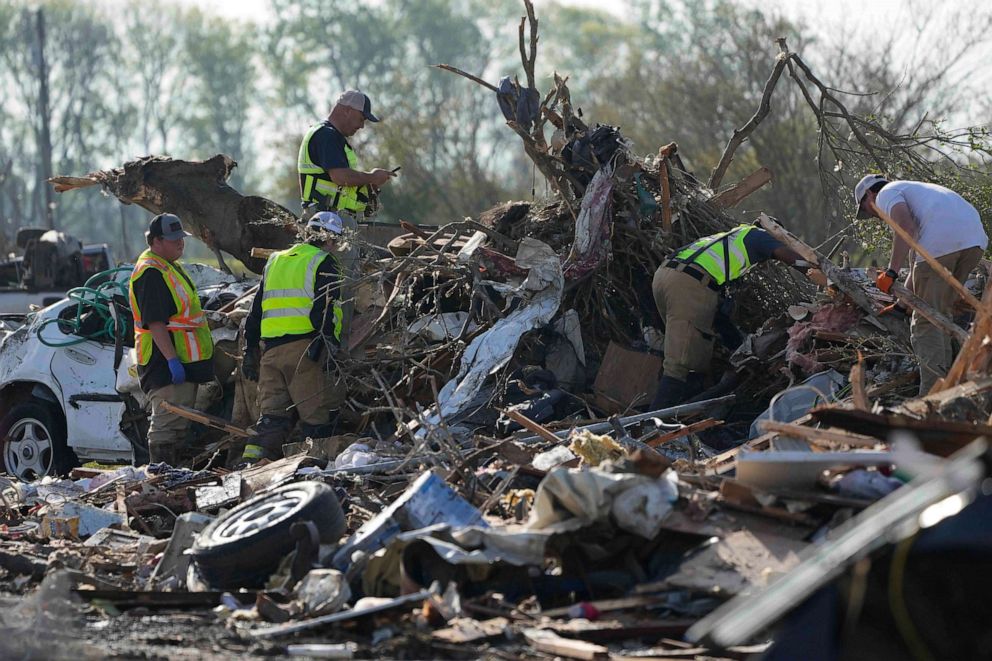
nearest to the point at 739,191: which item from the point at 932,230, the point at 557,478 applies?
the point at 932,230

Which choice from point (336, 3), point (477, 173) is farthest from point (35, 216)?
point (477, 173)

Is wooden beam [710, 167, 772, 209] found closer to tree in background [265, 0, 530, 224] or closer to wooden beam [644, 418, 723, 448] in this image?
wooden beam [644, 418, 723, 448]

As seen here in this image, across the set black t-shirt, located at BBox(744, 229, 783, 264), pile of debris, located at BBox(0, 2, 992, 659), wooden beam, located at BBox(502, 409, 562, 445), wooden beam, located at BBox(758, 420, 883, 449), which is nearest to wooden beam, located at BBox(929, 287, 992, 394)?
pile of debris, located at BBox(0, 2, 992, 659)

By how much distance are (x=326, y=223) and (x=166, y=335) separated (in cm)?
139

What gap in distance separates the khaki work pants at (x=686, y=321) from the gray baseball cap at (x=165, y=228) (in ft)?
11.3

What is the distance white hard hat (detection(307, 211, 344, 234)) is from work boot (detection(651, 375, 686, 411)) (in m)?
2.47

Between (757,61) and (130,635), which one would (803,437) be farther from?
(757,61)

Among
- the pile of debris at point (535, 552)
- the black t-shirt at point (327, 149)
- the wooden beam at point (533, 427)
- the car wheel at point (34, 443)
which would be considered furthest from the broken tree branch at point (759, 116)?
the car wheel at point (34, 443)

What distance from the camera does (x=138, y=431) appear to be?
10.2 m

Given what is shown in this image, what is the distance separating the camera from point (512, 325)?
9328 millimetres

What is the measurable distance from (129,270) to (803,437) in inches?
252

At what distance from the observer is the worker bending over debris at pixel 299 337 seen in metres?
9.27

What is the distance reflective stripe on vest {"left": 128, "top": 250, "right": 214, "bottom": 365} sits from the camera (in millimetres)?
9508

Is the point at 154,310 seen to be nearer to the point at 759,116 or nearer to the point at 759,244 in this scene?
the point at 759,244
